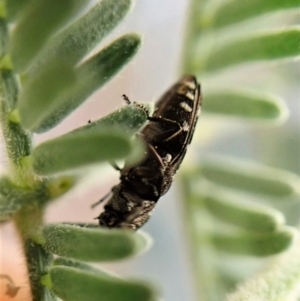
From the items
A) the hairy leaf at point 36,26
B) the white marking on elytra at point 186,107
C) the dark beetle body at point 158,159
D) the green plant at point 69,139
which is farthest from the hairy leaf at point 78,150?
the white marking on elytra at point 186,107

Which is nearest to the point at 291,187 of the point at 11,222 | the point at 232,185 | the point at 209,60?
the point at 232,185

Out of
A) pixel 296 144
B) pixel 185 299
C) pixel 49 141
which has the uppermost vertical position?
pixel 49 141

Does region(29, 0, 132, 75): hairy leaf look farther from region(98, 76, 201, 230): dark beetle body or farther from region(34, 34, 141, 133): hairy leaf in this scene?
region(98, 76, 201, 230): dark beetle body

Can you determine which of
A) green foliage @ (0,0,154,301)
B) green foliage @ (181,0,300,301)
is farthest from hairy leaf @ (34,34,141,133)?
green foliage @ (181,0,300,301)

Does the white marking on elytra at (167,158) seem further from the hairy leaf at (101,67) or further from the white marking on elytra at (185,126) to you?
the hairy leaf at (101,67)

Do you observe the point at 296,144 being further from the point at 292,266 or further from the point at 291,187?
the point at 292,266

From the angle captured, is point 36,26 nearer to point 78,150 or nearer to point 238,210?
point 78,150
